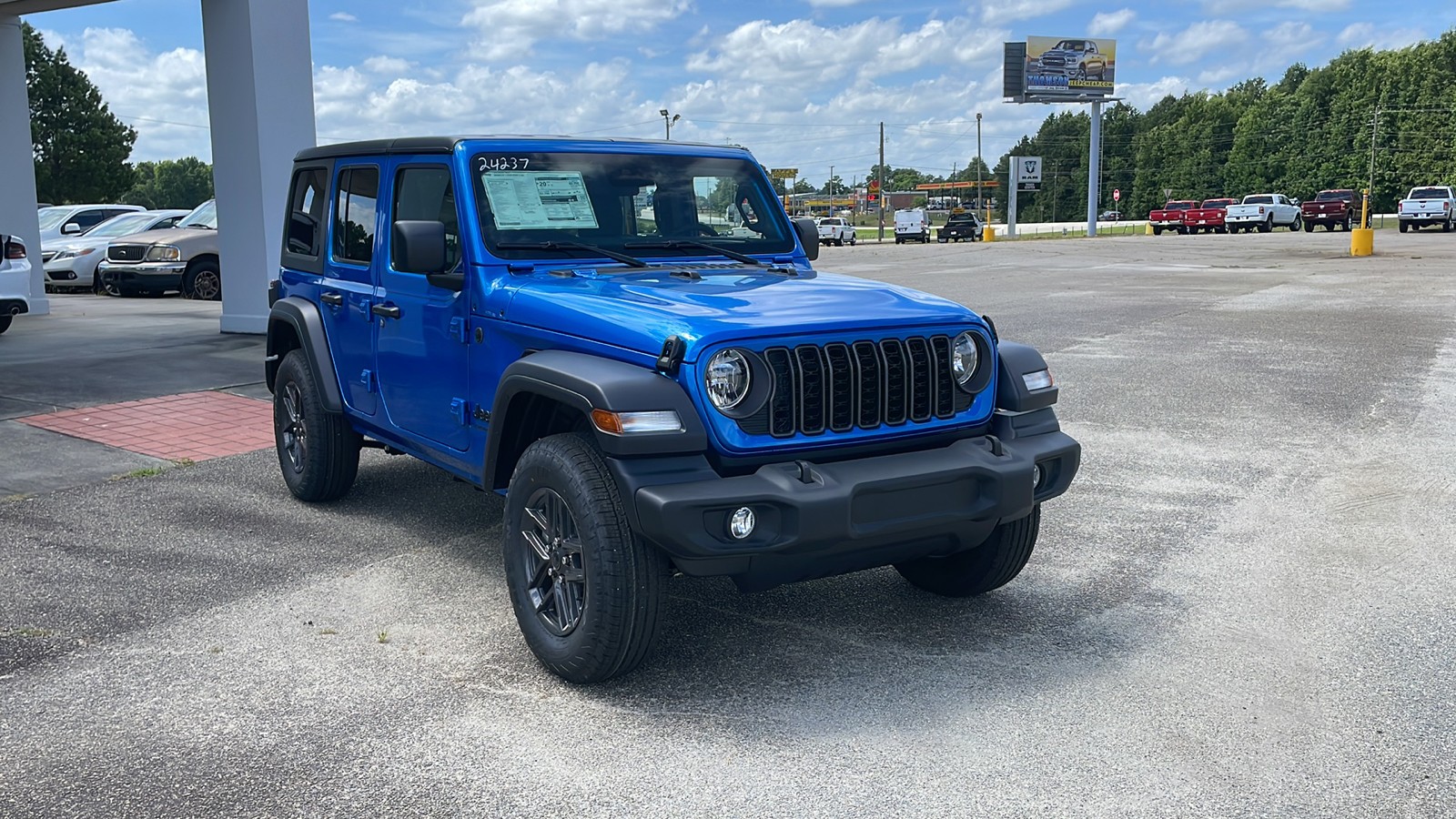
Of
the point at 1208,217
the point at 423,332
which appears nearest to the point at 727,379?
the point at 423,332

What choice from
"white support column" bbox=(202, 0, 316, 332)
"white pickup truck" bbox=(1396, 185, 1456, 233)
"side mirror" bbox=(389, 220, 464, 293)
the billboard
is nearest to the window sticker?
"side mirror" bbox=(389, 220, 464, 293)

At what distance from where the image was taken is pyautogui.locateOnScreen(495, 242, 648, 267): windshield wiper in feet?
16.0

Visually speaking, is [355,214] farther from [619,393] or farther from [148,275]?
[148,275]

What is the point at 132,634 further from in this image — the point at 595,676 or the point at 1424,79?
the point at 1424,79

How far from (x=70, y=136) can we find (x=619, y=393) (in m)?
67.3

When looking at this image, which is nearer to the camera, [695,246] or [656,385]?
[656,385]

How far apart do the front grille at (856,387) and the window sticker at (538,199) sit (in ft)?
4.85

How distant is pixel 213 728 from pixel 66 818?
0.58m

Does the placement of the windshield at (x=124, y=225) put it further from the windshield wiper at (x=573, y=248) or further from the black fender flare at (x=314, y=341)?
the windshield wiper at (x=573, y=248)

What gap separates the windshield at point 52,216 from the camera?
2523cm

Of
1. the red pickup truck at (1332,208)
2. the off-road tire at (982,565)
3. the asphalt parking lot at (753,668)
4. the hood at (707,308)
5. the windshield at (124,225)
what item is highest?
the red pickup truck at (1332,208)

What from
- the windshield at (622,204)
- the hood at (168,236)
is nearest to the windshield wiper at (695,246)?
the windshield at (622,204)

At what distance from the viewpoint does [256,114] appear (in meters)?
13.0

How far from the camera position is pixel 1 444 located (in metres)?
8.05
